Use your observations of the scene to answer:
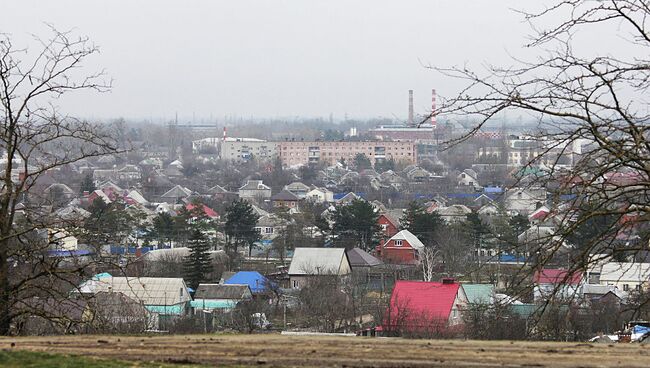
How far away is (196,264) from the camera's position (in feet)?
93.2

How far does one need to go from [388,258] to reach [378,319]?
1384cm

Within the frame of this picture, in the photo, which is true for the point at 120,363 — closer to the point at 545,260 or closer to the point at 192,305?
the point at 545,260

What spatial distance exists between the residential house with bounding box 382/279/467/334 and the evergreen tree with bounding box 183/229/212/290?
973 cm

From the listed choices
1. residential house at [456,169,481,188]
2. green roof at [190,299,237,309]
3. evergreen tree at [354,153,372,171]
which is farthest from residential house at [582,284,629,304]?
evergreen tree at [354,153,372,171]

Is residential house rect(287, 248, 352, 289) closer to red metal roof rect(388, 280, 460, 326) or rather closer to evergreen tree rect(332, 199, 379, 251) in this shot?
evergreen tree rect(332, 199, 379, 251)

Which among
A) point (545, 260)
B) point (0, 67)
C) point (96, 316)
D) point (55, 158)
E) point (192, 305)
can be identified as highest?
point (0, 67)

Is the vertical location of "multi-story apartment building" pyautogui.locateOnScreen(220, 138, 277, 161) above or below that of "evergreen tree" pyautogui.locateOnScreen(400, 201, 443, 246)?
above

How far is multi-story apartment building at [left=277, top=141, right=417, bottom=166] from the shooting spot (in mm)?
104812

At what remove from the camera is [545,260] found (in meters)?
5.16

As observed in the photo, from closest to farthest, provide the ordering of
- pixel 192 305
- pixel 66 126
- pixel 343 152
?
pixel 66 126, pixel 192 305, pixel 343 152

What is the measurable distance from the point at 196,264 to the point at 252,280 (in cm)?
190

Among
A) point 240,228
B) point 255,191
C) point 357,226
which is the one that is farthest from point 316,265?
point 255,191

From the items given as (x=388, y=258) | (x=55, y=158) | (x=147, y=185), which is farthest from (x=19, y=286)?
(x=147, y=185)

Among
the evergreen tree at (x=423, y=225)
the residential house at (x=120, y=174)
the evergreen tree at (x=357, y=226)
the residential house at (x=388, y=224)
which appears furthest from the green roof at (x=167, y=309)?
the residential house at (x=120, y=174)
